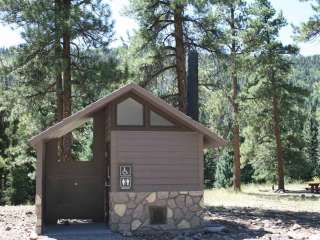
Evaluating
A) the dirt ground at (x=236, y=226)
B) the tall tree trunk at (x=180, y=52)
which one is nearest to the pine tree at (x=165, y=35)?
the tall tree trunk at (x=180, y=52)

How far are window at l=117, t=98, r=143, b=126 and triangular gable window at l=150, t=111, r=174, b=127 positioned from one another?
0.93ft

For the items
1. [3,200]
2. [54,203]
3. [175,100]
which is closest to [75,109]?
[175,100]

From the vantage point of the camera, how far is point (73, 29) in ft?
56.1

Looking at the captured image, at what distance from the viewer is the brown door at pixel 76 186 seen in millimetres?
13945

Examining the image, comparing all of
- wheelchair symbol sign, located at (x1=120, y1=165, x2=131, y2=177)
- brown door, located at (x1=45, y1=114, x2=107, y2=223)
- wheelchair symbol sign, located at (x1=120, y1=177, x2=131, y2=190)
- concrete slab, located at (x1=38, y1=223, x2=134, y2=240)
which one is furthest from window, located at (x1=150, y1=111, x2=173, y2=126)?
concrete slab, located at (x1=38, y1=223, x2=134, y2=240)

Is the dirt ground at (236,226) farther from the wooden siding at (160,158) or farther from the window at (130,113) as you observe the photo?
the window at (130,113)

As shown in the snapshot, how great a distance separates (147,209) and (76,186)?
99.3 inches

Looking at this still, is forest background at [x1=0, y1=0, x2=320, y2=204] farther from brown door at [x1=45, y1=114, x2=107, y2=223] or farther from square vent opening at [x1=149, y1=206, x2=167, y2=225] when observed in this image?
square vent opening at [x1=149, y1=206, x2=167, y2=225]

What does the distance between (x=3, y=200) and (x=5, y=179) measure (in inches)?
190

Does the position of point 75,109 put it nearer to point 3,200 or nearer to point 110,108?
point 110,108

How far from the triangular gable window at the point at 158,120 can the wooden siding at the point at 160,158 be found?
21 cm

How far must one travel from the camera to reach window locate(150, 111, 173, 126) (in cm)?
1293

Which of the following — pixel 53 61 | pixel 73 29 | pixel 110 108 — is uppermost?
pixel 73 29

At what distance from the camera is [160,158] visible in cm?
1289
